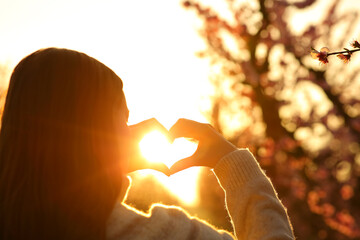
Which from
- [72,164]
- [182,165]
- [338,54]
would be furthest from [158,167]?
[338,54]

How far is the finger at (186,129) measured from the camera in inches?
62.9

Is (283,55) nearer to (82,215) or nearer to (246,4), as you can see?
(246,4)

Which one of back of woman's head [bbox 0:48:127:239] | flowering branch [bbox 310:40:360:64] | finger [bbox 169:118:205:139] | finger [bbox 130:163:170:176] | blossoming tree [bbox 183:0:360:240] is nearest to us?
back of woman's head [bbox 0:48:127:239]

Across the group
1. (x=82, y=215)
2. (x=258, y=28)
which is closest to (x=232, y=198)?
(x=82, y=215)

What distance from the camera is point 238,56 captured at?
506 inches

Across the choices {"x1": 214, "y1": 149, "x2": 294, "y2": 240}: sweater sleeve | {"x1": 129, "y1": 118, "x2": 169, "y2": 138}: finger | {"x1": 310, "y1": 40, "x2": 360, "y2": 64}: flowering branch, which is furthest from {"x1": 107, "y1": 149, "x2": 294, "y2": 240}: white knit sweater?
{"x1": 310, "y1": 40, "x2": 360, "y2": 64}: flowering branch

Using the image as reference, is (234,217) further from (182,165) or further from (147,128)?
(147,128)

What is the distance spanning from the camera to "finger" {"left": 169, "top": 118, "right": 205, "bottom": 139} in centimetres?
160

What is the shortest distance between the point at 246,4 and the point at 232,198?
36.9 ft

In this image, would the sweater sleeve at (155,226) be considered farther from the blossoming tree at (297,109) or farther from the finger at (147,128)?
the blossoming tree at (297,109)

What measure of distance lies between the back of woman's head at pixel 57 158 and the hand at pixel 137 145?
0.11m

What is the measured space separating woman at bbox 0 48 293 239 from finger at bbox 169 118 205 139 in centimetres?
15

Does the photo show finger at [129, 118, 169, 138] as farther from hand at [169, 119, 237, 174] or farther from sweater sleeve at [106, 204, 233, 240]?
sweater sleeve at [106, 204, 233, 240]

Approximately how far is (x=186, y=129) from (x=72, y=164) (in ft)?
1.50
